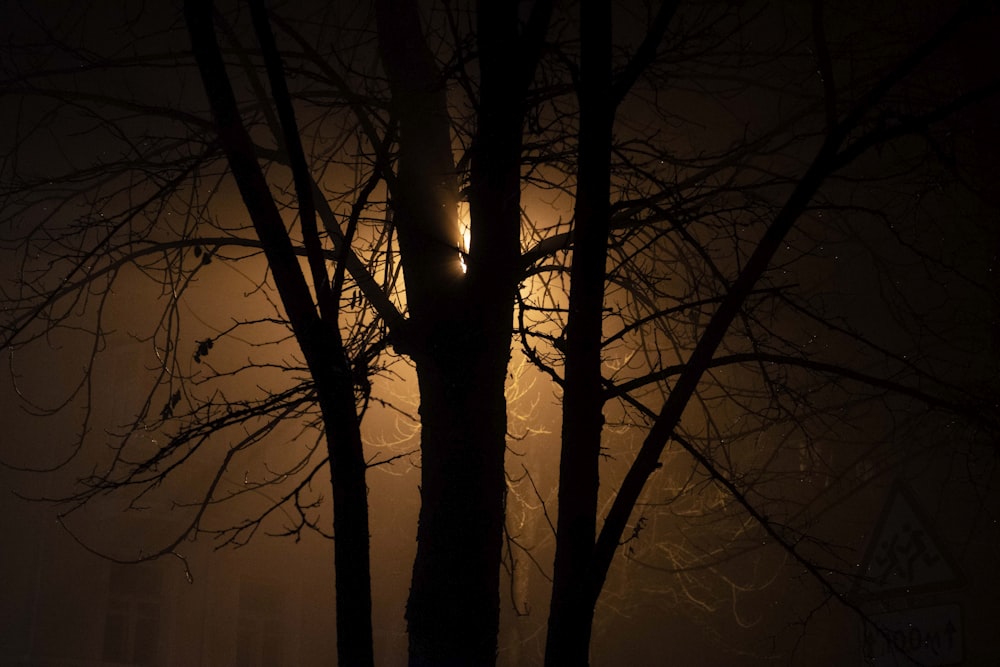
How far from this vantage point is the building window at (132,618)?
876cm

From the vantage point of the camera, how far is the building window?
345 inches

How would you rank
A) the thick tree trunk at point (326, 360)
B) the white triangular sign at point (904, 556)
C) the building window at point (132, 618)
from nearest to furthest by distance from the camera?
the thick tree trunk at point (326, 360) < the white triangular sign at point (904, 556) < the building window at point (132, 618)

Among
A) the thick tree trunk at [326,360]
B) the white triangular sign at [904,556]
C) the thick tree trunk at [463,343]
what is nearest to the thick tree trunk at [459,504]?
the thick tree trunk at [463,343]

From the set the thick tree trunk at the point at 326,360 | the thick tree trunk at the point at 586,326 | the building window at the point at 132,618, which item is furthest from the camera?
the building window at the point at 132,618

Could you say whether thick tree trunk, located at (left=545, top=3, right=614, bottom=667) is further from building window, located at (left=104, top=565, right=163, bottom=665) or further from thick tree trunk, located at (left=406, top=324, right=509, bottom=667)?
building window, located at (left=104, top=565, right=163, bottom=665)

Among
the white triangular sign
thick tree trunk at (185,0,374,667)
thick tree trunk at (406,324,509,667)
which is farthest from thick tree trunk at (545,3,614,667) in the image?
the white triangular sign

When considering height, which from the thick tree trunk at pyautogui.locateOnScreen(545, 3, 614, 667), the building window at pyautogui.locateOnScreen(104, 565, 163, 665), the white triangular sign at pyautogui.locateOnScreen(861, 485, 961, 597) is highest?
the thick tree trunk at pyautogui.locateOnScreen(545, 3, 614, 667)

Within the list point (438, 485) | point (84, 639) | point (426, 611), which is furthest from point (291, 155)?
point (84, 639)

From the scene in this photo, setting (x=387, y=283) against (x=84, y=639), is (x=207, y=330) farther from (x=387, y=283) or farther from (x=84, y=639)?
(x=387, y=283)

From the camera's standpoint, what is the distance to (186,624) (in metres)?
9.29

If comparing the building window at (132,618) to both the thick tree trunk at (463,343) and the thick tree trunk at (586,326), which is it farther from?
the thick tree trunk at (586,326)

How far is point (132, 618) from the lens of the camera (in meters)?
8.95

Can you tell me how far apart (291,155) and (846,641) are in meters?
6.97

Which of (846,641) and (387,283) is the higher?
(387,283)
